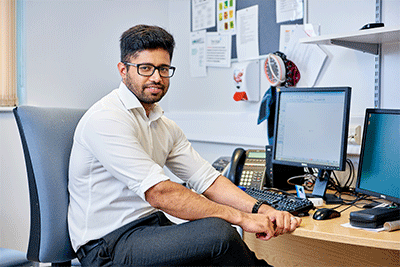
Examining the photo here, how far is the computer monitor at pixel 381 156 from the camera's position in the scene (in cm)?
146

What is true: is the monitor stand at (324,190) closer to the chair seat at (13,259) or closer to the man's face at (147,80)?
the man's face at (147,80)

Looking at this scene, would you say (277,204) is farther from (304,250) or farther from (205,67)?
(205,67)

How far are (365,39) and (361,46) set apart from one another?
68 mm

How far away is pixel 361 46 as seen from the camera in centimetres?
183

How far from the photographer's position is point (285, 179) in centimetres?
196

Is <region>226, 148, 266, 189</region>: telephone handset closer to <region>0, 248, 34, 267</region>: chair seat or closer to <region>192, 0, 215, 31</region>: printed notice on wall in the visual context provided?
<region>0, 248, 34, 267</region>: chair seat

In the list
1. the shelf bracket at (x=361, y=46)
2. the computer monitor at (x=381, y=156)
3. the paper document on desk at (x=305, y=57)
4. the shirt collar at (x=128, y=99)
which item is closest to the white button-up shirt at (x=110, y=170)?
the shirt collar at (x=128, y=99)

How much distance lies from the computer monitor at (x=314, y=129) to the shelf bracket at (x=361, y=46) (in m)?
0.24

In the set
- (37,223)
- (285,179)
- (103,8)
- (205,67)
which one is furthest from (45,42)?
(285,179)

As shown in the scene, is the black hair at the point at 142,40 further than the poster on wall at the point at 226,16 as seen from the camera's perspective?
No

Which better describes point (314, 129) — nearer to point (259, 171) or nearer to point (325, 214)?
point (259, 171)

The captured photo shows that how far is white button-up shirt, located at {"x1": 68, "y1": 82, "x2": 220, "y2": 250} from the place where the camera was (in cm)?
130

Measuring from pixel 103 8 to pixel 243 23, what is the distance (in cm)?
99

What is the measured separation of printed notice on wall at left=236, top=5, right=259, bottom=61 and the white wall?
0.20 m
